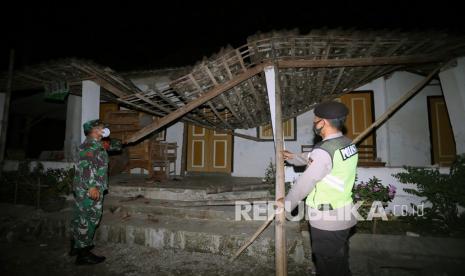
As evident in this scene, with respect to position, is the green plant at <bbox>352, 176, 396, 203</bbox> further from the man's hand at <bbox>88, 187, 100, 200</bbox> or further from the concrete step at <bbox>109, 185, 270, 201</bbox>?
the man's hand at <bbox>88, 187, 100, 200</bbox>

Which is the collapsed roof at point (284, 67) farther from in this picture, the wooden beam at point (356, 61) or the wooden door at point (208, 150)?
the wooden door at point (208, 150)

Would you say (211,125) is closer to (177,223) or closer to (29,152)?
(177,223)

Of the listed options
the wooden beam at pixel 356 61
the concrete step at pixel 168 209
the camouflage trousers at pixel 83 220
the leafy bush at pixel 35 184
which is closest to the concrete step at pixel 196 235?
the concrete step at pixel 168 209

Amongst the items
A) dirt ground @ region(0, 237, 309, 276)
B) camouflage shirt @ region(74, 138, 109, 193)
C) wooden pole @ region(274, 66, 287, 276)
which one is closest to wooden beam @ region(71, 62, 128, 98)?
camouflage shirt @ region(74, 138, 109, 193)

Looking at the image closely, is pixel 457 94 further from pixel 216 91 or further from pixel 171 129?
pixel 171 129

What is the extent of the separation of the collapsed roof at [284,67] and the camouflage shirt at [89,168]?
1.07 m

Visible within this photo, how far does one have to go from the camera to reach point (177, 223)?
4801mm

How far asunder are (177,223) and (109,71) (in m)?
3.80

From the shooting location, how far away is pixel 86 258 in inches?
156

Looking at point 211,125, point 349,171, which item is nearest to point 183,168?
point 211,125

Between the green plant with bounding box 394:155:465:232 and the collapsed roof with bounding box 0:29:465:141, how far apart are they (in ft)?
6.63

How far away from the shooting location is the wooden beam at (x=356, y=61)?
382cm

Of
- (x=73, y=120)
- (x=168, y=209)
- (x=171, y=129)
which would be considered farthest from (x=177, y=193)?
(x=73, y=120)

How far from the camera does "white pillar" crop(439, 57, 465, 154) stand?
477cm
